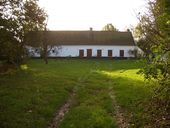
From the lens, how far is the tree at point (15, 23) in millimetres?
28578

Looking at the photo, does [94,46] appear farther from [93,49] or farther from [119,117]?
[119,117]

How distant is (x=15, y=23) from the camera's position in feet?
95.6

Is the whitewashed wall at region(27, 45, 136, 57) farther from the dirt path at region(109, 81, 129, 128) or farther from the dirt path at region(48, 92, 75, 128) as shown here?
the dirt path at region(109, 81, 129, 128)

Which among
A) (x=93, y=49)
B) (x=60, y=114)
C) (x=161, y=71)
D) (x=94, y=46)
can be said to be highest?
(x=94, y=46)

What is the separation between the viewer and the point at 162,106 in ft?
43.0

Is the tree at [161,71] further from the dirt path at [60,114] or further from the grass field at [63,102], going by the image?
the dirt path at [60,114]

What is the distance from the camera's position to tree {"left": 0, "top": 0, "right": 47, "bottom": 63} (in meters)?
28.6

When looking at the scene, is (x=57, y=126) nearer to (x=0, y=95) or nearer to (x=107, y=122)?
(x=107, y=122)

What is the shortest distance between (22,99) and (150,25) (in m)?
17.5

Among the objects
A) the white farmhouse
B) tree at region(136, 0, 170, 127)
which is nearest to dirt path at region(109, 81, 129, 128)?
tree at region(136, 0, 170, 127)

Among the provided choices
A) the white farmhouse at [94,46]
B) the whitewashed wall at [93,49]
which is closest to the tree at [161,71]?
the white farmhouse at [94,46]

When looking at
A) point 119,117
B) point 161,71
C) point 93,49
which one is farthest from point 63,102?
point 93,49

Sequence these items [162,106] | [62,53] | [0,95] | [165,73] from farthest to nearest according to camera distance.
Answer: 1. [62,53]
2. [0,95]
3. [162,106]
4. [165,73]

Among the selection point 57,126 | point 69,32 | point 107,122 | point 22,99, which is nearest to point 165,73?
point 107,122
